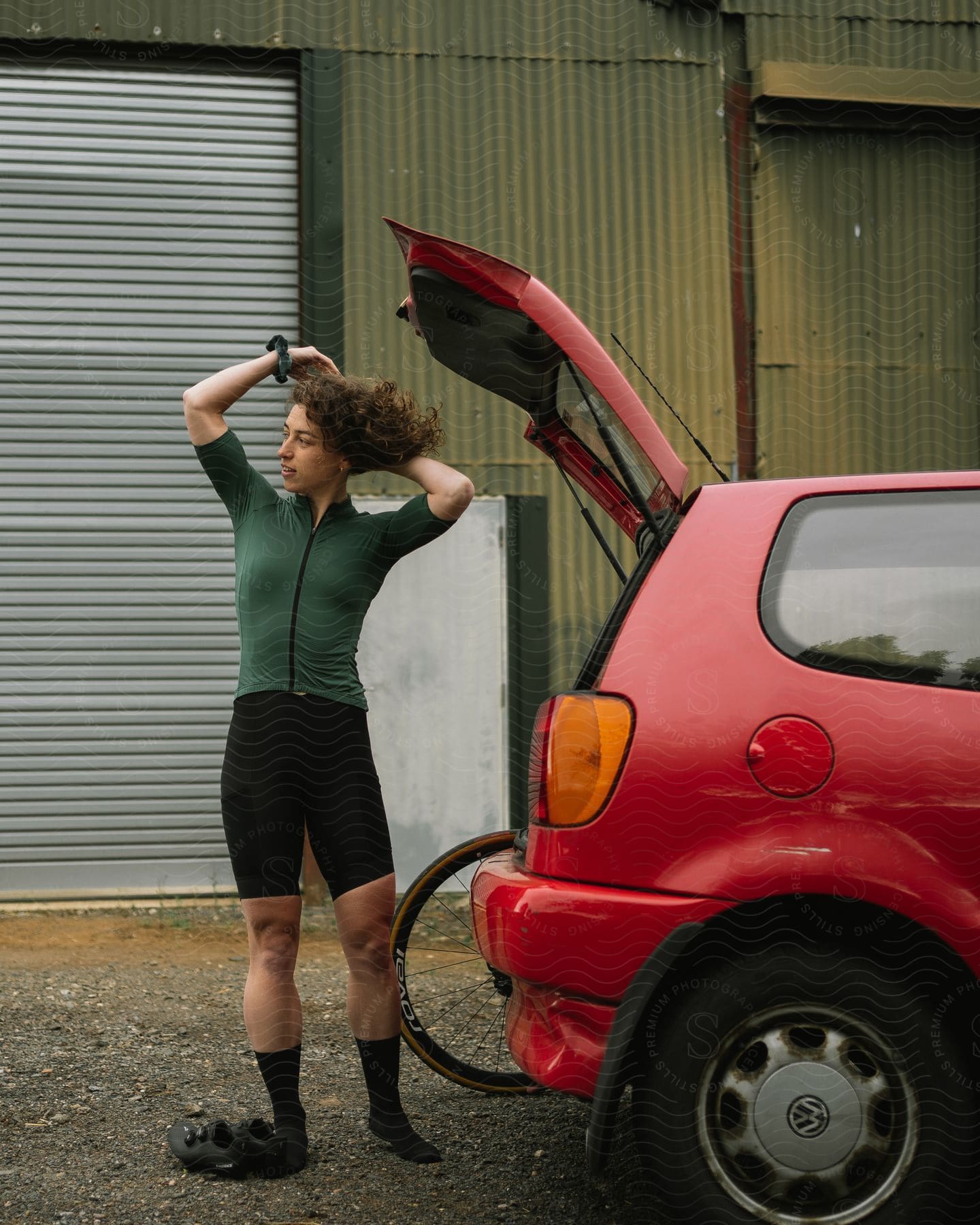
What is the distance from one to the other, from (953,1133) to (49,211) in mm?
6460

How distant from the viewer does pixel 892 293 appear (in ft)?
24.8

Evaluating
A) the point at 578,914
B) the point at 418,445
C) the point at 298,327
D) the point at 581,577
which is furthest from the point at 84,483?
the point at 578,914

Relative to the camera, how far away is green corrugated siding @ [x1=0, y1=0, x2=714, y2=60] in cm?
712

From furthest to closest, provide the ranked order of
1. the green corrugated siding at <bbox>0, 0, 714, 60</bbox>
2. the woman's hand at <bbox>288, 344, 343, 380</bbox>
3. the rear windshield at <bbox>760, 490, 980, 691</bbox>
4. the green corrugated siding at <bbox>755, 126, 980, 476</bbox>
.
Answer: the green corrugated siding at <bbox>755, 126, 980, 476</bbox>, the green corrugated siding at <bbox>0, 0, 714, 60</bbox>, the woman's hand at <bbox>288, 344, 343, 380</bbox>, the rear windshield at <bbox>760, 490, 980, 691</bbox>

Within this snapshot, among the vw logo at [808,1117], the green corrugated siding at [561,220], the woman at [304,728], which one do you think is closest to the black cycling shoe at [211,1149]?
Result: the woman at [304,728]

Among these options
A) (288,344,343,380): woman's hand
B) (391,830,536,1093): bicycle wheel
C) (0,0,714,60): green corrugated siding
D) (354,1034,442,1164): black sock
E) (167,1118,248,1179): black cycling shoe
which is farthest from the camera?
(0,0,714,60): green corrugated siding

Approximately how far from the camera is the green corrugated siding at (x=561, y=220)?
23.7 feet

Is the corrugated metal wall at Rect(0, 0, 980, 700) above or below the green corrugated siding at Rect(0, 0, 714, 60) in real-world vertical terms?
below

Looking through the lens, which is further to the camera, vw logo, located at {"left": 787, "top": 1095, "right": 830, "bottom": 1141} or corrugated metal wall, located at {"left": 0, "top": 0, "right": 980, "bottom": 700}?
corrugated metal wall, located at {"left": 0, "top": 0, "right": 980, "bottom": 700}

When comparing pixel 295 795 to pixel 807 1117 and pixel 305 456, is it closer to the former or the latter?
pixel 305 456

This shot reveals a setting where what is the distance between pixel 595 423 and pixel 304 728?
1.04 meters

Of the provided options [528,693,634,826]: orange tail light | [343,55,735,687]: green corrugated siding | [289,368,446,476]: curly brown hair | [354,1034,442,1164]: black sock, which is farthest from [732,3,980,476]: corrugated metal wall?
[528,693,634,826]: orange tail light

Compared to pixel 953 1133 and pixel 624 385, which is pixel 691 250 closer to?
pixel 624 385

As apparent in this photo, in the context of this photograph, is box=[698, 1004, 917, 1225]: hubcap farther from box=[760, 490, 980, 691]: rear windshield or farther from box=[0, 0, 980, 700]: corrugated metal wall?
box=[0, 0, 980, 700]: corrugated metal wall
